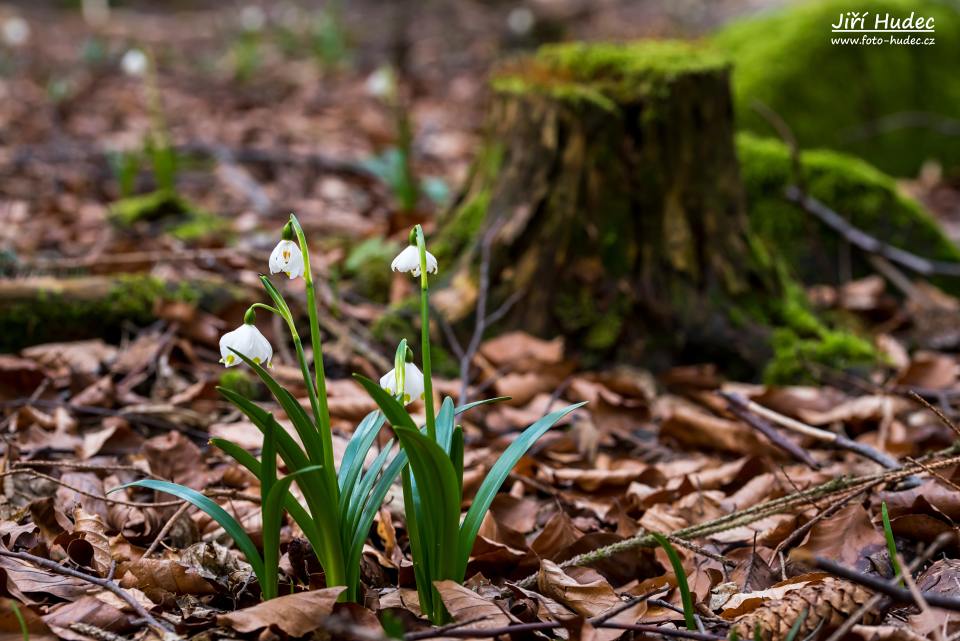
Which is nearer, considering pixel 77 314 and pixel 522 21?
pixel 77 314

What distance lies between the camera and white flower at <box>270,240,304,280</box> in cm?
144

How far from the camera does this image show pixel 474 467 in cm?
228

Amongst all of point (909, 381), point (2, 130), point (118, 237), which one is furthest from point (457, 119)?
point (909, 381)

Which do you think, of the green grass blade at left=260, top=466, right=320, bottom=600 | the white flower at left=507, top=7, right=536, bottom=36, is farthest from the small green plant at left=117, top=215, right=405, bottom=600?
the white flower at left=507, top=7, right=536, bottom=36

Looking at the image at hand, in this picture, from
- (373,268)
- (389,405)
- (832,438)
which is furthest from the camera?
(373,268)

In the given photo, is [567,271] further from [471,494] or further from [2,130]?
[2,130]

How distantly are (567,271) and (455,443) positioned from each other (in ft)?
5.48

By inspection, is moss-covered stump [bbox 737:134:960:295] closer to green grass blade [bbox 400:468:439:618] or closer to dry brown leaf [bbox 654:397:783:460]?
dry brown leaf [bbox 654:397:783:460]

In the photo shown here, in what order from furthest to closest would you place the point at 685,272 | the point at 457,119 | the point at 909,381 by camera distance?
the point at 457,119 < the point at 685,272 < the point at 909,381

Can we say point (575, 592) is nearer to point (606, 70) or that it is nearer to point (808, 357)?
point (808, 357)

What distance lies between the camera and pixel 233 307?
298 centimetres

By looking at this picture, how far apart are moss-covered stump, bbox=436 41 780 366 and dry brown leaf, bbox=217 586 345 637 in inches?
66.4

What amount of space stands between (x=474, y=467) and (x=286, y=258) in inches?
39.5

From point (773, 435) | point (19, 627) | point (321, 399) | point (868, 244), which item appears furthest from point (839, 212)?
point (19, 627)
